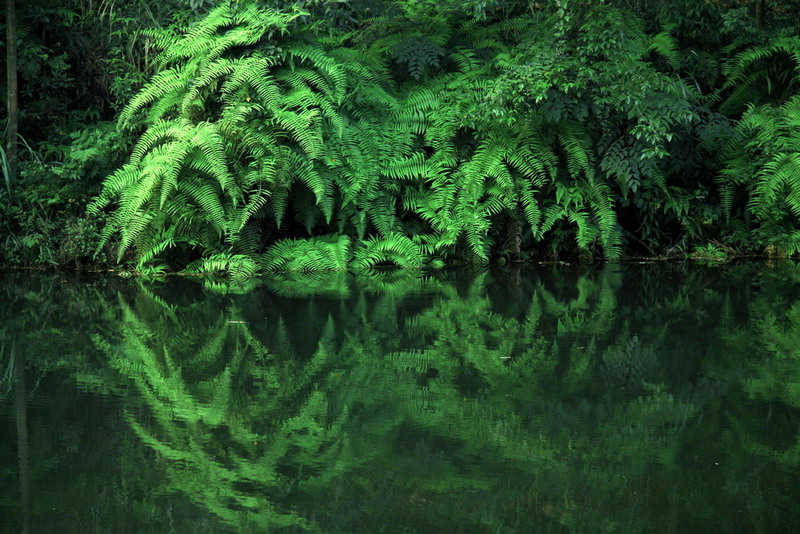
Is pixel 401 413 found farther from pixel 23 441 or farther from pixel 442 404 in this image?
pixel 23 441

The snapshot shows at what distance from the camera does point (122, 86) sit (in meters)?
10.4

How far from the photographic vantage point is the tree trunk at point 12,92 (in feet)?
32.0

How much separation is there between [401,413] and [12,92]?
7.45m

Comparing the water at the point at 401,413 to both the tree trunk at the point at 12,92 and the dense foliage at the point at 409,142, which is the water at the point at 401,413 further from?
the tree trunk at the point at 12,92

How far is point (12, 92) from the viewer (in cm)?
997

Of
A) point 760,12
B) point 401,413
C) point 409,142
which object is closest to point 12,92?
point 409,142

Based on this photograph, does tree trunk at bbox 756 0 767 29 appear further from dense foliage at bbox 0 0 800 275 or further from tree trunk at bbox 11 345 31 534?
tree trunk at bbox 11 345 31 534

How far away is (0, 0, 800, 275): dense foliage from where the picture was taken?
920 centimetres

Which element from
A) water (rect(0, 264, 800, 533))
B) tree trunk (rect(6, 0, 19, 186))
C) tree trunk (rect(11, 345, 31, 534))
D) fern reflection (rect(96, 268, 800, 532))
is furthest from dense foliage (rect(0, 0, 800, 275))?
tree trunk (rect(11, 345, 31, 534))

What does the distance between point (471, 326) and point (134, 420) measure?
288 cm

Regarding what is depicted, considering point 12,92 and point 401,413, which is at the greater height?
point 12,92

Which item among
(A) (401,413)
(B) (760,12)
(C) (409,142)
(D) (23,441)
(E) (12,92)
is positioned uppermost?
(B) (760,12)

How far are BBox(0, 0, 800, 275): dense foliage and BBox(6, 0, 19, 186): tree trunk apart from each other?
0.90 feet

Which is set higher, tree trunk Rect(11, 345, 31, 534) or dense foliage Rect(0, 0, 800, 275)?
dense foliage Rect(0, 0, 800, 275)
